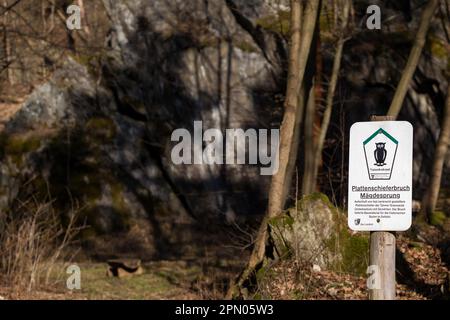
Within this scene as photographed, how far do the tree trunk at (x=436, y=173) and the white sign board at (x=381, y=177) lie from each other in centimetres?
911

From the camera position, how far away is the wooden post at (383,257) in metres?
5.56

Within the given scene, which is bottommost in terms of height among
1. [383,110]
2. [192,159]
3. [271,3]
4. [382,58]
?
[192,159]

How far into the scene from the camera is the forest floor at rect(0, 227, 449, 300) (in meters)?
8.94

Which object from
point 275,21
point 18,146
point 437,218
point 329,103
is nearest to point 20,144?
point 18,146

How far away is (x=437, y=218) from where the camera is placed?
46.4 feet

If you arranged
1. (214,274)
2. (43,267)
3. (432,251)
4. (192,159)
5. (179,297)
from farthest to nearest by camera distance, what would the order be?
(192,159)
(214,274)
(179,297)
(43,267)
(432,251)

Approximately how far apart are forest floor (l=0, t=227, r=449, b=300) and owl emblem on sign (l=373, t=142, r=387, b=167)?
11.1 ft

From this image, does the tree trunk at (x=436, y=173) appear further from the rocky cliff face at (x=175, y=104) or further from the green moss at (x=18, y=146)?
the green moss at (x=18, y=146)

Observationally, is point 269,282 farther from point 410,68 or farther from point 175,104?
point 175,104

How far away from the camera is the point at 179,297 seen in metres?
13.3

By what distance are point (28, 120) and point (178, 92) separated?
396 cm

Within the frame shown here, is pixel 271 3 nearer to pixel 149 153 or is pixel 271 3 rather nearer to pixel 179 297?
pixel 149 153

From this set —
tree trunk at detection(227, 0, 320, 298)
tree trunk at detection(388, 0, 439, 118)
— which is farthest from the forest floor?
tree trunk at detection(388, 0, 439, 118)

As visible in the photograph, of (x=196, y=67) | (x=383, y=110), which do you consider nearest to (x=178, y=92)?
(x=196, y=67)
